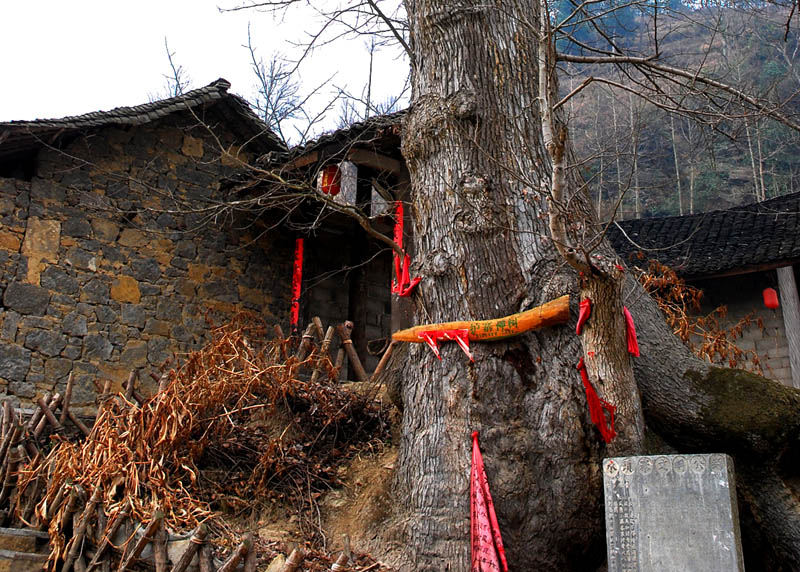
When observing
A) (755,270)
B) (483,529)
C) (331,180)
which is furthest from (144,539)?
(755,270)

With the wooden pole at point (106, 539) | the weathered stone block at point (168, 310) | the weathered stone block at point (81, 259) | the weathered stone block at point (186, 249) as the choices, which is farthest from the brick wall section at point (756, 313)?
the weathered stone block at point (81, 259)

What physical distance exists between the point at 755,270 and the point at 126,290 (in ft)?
24.7

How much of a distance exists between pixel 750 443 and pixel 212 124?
296 inches

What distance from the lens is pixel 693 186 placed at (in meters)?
21.6

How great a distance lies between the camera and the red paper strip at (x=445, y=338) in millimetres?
3994

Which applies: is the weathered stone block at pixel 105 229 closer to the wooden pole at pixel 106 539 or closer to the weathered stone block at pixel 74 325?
the weathered stone block at pixel 74 325

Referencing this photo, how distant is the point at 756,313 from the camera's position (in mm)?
8875

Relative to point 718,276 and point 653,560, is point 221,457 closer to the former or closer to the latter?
point 653,560

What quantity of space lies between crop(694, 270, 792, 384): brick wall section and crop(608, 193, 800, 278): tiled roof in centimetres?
47

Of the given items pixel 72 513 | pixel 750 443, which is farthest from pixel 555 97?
pixel 72 513

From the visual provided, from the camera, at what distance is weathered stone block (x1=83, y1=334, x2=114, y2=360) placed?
296 inches

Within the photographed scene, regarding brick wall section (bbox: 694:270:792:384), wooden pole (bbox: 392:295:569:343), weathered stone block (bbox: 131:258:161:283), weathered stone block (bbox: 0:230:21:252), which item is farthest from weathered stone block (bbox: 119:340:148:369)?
brick wall section (bbox: 694:270:792:384)

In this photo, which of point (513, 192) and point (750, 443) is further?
point (513, 192)

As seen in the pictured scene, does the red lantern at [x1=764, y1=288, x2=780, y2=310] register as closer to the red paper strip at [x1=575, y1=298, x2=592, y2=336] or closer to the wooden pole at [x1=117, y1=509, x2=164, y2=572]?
the red paper strip at [x1=575, y1=298, x2=592, y2=336]
